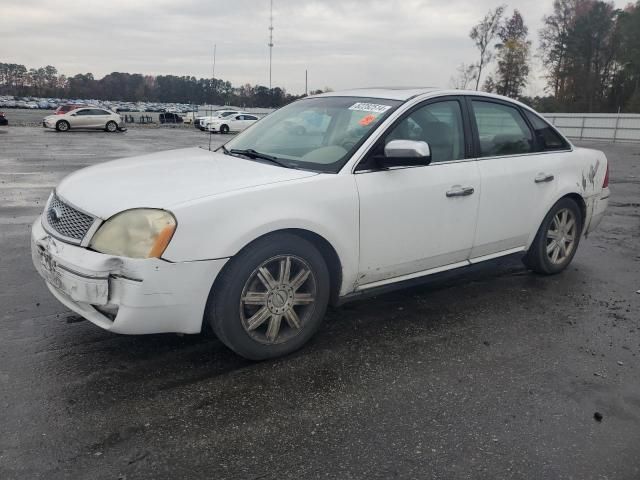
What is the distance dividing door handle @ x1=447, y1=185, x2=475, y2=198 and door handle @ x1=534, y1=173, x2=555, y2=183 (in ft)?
2.94

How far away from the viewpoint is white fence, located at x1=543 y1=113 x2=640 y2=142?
119 feet

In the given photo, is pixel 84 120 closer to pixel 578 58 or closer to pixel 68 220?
pixel 68 220

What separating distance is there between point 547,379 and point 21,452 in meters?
2.77

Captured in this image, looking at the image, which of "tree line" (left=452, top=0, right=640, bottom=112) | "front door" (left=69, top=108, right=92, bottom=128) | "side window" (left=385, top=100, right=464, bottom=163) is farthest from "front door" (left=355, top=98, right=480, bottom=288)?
"tree line" (left=452, top=0, right=640, bottom=112)

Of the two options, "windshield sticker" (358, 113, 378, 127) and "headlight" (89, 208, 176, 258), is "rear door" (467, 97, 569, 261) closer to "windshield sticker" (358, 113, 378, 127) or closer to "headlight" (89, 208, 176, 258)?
"windshield sticker" (358, 113, 378, 127)

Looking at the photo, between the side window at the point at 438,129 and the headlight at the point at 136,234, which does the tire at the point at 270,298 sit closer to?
the headlight at the point at 136,234

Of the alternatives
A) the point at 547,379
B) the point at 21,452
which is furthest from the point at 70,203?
the point at 547,379

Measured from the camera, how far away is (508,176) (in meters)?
4.45

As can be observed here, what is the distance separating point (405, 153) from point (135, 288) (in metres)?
1.83

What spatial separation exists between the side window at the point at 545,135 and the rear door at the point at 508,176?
0.17 feet

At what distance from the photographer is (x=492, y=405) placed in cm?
296

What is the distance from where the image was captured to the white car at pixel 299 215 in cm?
295

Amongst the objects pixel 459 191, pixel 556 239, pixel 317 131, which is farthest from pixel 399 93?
pixel 556 239

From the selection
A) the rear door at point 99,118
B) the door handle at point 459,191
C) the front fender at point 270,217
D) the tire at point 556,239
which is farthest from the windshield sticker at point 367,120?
the rear door at point 99,118
